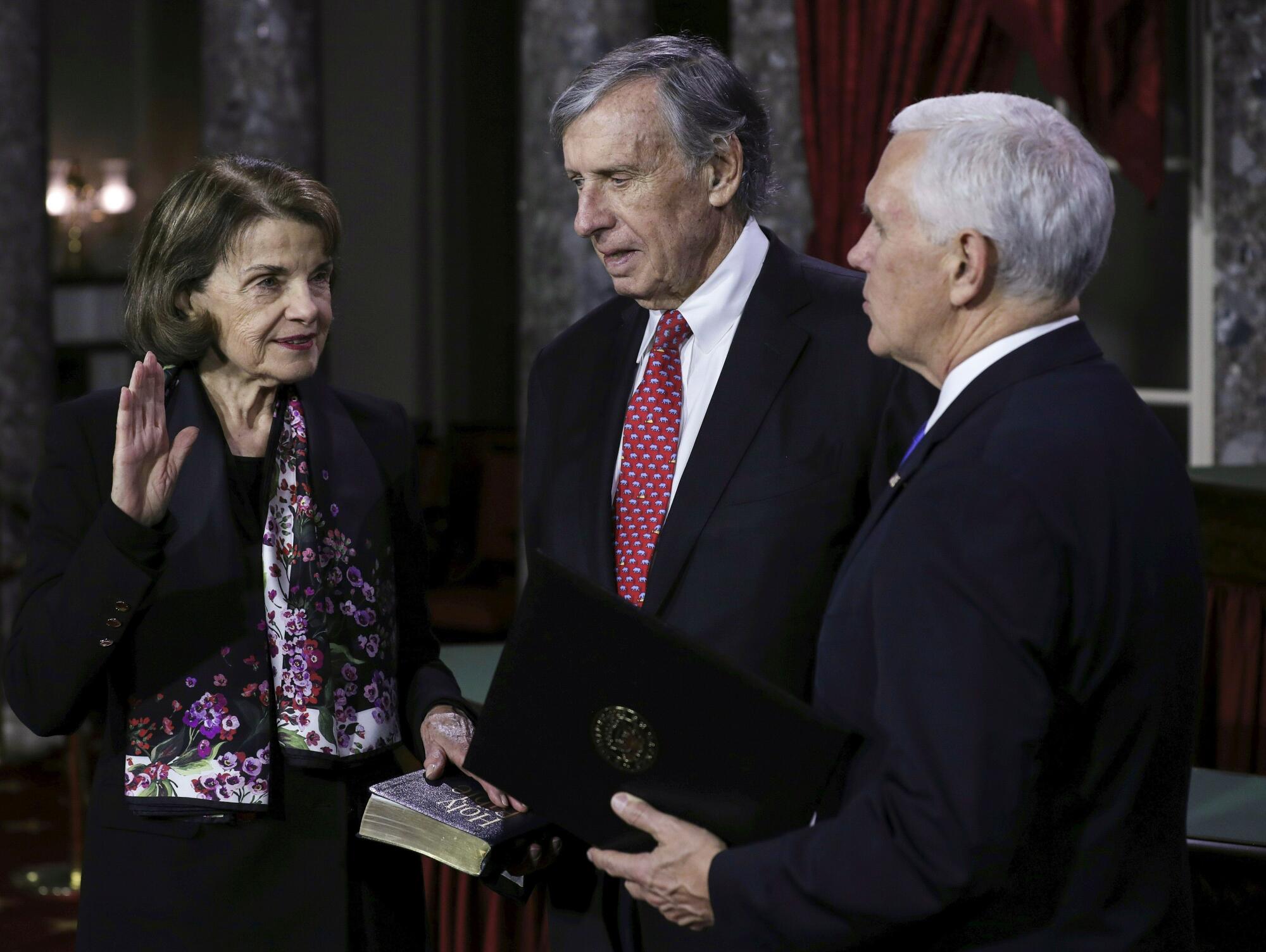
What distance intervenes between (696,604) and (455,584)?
4952mm

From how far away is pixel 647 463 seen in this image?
1776 millimetres

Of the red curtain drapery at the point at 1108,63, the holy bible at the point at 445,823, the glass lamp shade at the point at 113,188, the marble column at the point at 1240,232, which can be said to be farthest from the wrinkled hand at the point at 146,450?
the glass lamp shade at the point at 113,188

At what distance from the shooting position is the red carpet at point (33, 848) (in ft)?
12.5

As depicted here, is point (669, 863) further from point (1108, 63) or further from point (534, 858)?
point (1108, 63)

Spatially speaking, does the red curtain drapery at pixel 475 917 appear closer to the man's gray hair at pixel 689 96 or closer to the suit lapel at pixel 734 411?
the suit lapel at pixel 734 411

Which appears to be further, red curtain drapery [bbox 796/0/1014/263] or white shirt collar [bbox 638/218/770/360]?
red curtain drapery [bbox 796/0/1014/263]

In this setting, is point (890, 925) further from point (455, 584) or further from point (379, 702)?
point (455, 584)

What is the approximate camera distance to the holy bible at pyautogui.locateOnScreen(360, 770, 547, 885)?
152cm

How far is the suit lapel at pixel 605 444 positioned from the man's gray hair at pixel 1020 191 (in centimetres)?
63

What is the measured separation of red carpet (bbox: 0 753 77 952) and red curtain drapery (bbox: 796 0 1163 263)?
2.99 m

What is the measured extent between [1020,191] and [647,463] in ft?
2.21

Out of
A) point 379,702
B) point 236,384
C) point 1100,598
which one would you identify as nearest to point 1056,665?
point 1100,598

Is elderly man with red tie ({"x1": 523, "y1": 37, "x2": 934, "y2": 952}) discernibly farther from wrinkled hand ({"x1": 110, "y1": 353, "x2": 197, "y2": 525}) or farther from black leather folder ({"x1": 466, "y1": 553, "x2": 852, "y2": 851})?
wrinkled hand ({"x1": 110, "y1": 353, "x2": 197, "y2": 525})

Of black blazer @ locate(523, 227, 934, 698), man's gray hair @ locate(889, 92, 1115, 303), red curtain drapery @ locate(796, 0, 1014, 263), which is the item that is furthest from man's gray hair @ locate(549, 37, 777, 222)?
red curtain drapery @ locate(796, 0, 1014, 263)
